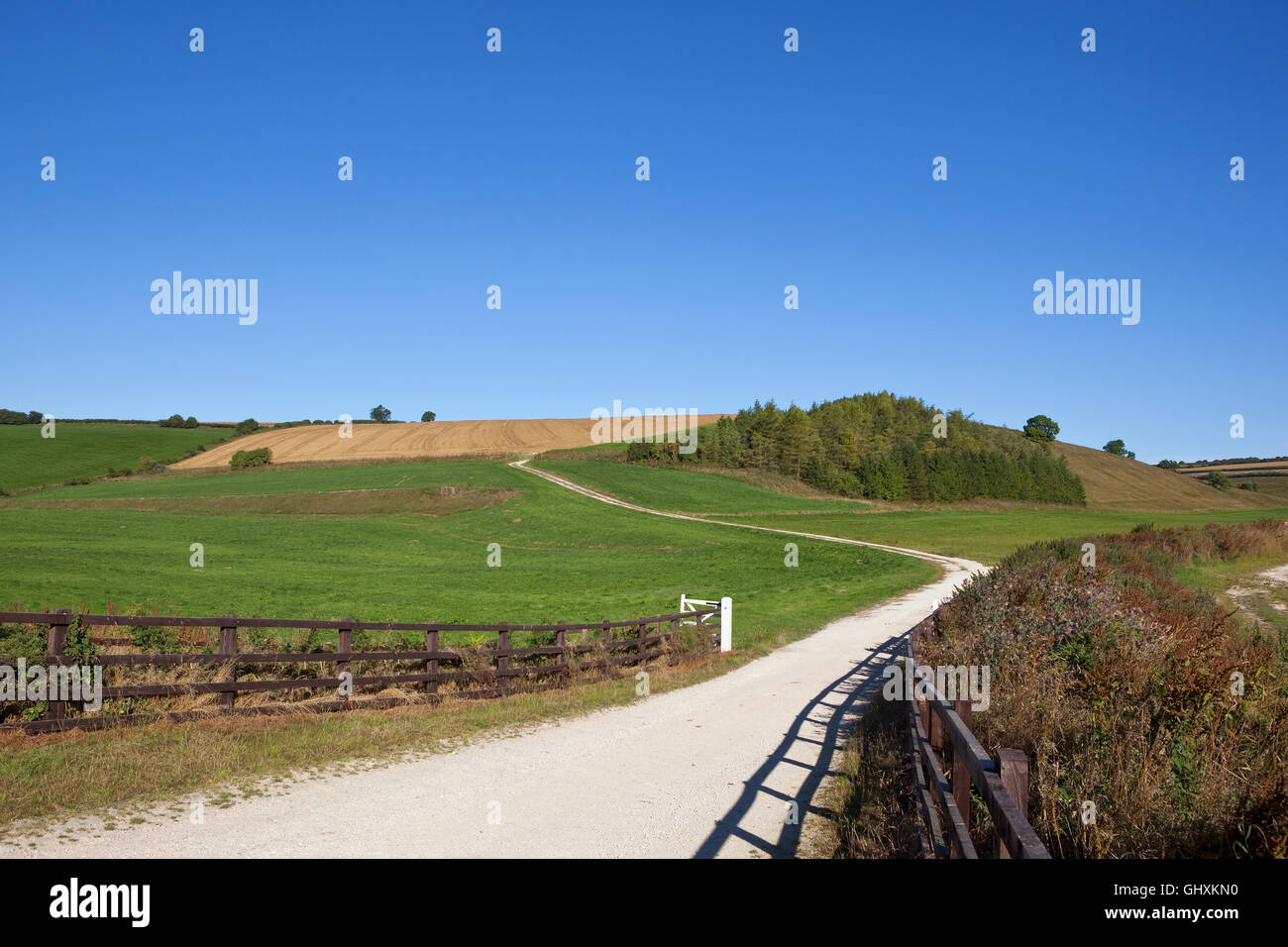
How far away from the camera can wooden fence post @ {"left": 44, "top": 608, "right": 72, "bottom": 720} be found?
9680 millimetres

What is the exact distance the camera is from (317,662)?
13305 millimetres

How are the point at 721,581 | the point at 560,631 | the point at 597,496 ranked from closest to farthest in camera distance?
the point at 560,631 → the point at 721,581 → the point at 597,496

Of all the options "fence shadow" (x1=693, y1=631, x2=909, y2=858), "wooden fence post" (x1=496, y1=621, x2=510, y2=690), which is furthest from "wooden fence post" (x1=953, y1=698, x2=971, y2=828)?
"wooden fence post" (x1=496, y1=621, x2=510, y2=690)

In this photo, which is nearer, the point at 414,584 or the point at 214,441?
the point at 414,584

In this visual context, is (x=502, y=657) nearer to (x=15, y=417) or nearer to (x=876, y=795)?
(x=876, y=795)

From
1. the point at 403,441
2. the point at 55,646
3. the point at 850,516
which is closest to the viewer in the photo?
the point at 55,646

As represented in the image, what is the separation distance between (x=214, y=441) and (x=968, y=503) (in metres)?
104

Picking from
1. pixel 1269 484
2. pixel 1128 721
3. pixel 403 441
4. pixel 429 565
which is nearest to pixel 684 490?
pixel 429 565

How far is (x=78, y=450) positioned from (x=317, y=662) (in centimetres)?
11225

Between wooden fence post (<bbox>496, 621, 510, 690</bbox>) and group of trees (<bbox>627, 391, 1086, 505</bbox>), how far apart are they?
298 feet

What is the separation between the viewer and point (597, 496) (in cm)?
7888

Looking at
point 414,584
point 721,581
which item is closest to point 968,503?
point 721,581

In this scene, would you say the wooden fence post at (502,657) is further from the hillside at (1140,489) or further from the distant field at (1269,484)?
the distant field at (1269,484)
